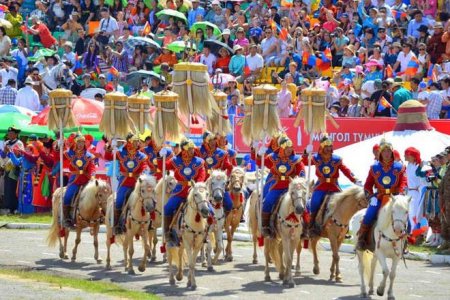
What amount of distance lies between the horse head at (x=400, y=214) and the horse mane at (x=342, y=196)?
2.56 meters

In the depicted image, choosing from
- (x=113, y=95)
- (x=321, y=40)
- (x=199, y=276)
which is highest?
(x=321, y=40)

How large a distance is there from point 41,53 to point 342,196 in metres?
17.9

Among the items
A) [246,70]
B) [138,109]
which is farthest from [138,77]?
[138,109]

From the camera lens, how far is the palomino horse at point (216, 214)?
24.8m

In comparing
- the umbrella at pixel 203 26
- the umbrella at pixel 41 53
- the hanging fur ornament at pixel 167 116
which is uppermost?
the umbrella at pixel 203 26

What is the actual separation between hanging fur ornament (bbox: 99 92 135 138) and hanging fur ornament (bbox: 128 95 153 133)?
362 mm

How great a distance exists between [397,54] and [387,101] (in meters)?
2.48

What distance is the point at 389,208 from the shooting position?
22344 millimetres

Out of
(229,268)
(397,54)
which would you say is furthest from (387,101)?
(229,268)

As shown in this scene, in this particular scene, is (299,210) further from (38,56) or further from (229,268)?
(38,56)

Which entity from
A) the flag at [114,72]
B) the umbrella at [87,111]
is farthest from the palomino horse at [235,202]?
the flag at [114,72]

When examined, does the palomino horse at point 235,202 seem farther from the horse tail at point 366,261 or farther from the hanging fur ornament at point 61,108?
the horse tail at point 366,261

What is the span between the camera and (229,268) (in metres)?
26.7

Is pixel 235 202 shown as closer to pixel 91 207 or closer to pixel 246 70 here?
pixel 91 207
